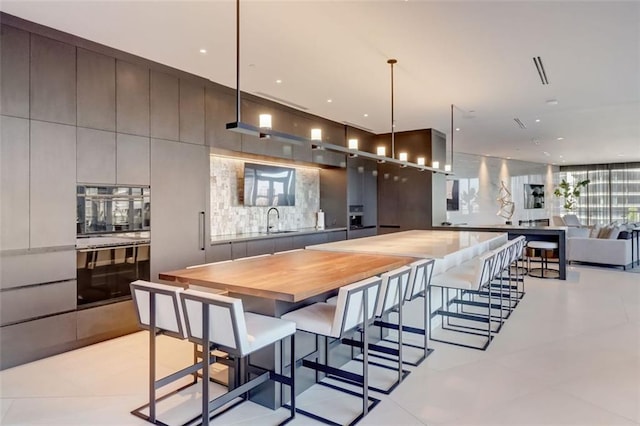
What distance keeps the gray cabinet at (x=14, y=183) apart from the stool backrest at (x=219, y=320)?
2.11m

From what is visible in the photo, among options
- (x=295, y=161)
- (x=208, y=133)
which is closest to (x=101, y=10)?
(x=208, y=133)

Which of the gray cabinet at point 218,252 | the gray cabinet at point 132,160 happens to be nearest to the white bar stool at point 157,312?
the gray cabinet at point 132,160

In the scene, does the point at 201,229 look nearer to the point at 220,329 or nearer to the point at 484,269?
Answer: the point at 220,329

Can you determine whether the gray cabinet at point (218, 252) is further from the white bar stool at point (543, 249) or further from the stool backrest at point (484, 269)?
the white bar stool at point (543, 249)

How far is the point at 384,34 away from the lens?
11.8 ft

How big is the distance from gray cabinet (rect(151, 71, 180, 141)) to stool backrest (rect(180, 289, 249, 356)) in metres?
2.78

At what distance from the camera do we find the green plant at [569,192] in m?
15.8

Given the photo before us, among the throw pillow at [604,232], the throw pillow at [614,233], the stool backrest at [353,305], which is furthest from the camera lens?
the throw pillow at [604,232]

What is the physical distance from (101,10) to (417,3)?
2522mm

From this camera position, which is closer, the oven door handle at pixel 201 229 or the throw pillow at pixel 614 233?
the oven door handle at pixel 201 229

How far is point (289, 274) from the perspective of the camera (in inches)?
108

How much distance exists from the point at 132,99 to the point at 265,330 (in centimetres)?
310

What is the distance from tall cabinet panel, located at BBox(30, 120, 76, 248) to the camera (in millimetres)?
3410

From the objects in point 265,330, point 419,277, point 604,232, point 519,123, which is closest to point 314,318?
point 265,330
